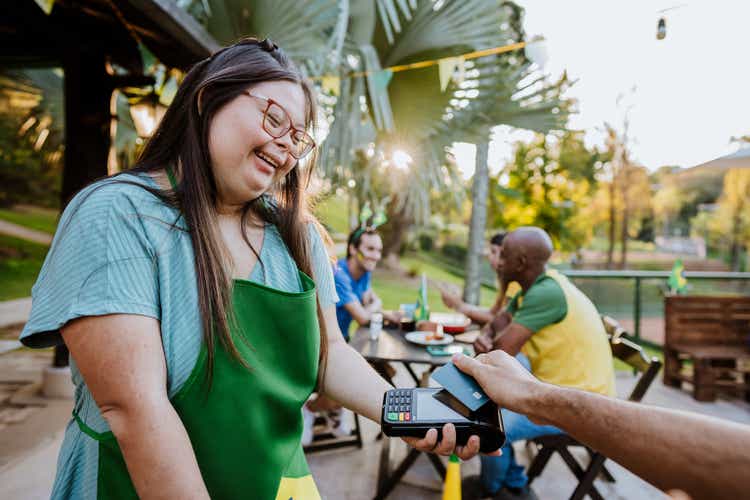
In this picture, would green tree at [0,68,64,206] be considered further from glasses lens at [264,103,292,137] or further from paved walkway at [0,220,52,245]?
glasses lens at [264,103,292,137]

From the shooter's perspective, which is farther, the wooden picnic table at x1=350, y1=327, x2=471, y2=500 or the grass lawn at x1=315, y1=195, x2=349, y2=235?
the wooden picnic table at x1=350, y1=327, x2=471, y2=500

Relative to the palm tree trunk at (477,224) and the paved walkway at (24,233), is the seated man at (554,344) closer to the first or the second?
the palm tree trunk at (477,224)

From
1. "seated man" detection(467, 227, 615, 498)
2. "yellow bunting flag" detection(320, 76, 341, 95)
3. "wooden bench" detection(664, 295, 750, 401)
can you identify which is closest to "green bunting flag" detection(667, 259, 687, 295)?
"wooden bench" detection(664, 295, 750, 401)

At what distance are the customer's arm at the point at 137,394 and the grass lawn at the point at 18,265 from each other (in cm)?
905

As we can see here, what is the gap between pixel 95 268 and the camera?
724 mm

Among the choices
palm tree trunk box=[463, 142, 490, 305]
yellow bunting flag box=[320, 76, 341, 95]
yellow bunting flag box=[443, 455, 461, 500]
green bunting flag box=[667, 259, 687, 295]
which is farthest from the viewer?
palm tree trunk box=[463, 142, 490, 305]

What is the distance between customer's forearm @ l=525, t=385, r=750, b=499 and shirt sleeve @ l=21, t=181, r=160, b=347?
819 millimetres

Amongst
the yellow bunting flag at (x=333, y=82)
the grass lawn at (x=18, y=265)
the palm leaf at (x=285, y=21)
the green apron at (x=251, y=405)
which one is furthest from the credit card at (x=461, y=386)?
the grass lawn at (x=18, y=265)

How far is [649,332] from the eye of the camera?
32.0 ft

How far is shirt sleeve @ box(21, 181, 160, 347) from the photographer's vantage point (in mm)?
718

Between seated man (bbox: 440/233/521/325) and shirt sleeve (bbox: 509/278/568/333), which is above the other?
shirt sleeve (bbox: 509/278/568/333)

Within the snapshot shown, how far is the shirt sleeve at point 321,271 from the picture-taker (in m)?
1.18

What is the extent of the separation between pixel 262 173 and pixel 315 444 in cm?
270

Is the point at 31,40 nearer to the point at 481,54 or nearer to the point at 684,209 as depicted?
the point at 481,54
